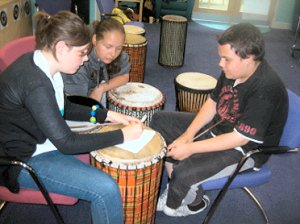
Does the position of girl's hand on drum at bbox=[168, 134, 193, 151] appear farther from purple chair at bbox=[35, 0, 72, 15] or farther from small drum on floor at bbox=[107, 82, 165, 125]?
purple chair at bbox=[35, 0, 72, 15]

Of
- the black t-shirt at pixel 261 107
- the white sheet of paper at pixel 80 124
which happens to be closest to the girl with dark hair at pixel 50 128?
the white sheet of paper at pixel 80 124

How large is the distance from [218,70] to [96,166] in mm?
3220

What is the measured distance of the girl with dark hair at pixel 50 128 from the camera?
1.38m

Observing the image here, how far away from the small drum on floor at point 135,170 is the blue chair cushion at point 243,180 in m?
0.28

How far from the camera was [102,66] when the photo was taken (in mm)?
2393

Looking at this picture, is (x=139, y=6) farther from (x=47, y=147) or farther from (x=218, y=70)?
(x=47, y=147)

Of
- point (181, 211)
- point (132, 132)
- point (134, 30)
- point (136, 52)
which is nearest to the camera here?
point (132, 132)

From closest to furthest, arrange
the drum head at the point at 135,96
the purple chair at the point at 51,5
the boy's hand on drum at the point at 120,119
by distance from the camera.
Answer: the boy's hand on drum at the point at 120,119 < the drum head at the point at 135,96 < the purple chair at the point at 51,5

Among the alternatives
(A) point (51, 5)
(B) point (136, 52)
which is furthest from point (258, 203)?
(A) point (51, 5)

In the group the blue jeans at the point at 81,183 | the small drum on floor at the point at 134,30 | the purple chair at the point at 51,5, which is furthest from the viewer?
the purple chair at the point at 51,5

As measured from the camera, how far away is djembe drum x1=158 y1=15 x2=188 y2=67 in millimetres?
4316

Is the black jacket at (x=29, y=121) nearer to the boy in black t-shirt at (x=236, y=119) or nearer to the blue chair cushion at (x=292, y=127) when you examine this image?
the boy in black t-shirt at (x=236, y=119)

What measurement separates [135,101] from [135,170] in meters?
0.76

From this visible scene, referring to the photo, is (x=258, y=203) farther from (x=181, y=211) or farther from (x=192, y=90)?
(x=192, y=90)
